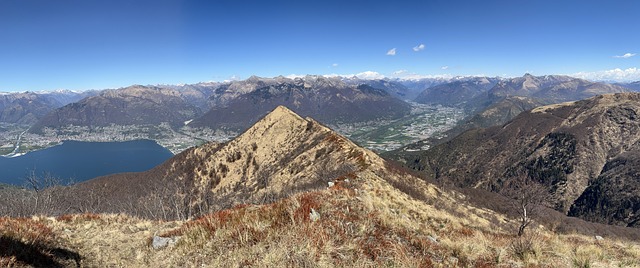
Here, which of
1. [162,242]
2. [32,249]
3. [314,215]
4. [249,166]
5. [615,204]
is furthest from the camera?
[615,204]

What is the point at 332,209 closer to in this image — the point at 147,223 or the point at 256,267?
the point at 256,267

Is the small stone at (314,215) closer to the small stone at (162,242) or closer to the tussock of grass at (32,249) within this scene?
the small stone at (162,242)

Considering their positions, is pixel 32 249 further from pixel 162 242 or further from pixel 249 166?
pixel 249 166

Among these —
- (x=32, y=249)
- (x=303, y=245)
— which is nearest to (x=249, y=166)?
(x=32, y=249)

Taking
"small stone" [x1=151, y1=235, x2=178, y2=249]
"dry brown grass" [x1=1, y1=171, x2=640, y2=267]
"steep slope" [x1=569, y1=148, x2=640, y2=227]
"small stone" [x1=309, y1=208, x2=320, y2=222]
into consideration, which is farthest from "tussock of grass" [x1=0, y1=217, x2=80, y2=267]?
"steep slope" [x1=569, y1=148, x2=640, y2=227]

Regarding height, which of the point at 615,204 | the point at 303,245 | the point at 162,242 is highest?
the point at 303,245

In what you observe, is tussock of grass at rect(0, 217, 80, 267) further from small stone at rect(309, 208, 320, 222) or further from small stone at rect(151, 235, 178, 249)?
small stone at rect(309, 208, 320, 222)

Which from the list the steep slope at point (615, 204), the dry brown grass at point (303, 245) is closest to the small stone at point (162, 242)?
the dry brown grass at point (303, 245)

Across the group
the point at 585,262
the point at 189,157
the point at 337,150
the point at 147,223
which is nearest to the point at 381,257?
the point at 585,262

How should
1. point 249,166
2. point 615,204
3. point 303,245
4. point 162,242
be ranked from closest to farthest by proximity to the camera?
point 303,245
point 162,242
point 249,166
point 615,204
